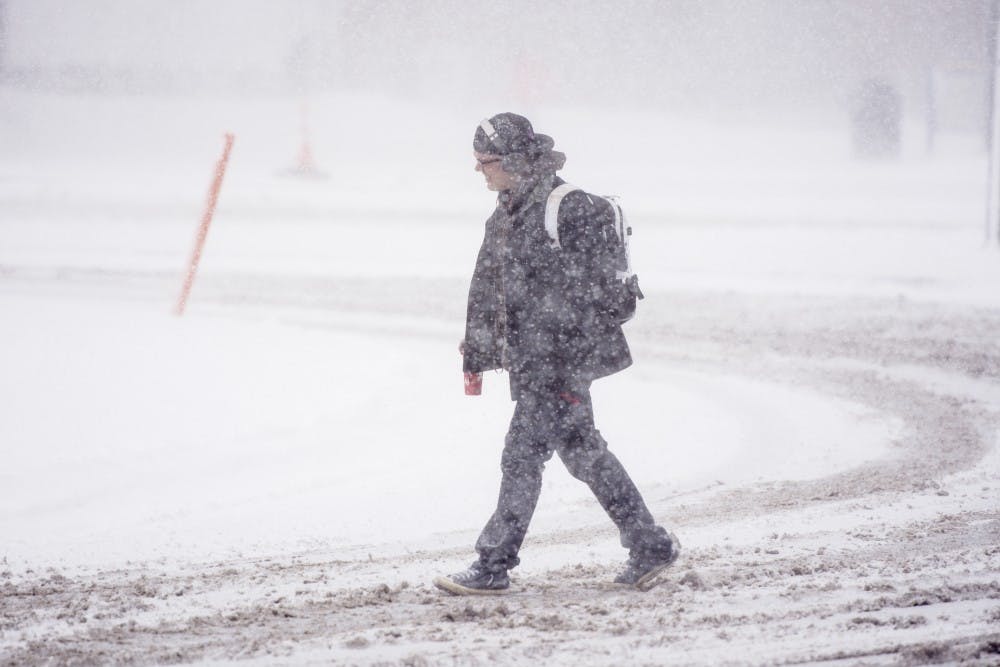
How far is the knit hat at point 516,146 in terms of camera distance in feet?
13.2

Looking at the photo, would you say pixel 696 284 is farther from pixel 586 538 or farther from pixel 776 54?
pixel 776 54

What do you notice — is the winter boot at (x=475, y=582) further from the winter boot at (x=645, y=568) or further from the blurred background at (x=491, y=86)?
the blurred background at (x=491, y=86)

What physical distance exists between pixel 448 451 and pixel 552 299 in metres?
2.93

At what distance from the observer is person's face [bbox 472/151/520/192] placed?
406cm

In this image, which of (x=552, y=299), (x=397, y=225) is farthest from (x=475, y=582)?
(x=397, y=225)

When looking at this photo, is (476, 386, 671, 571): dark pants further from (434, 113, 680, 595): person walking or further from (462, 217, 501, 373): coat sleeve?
(462, 217, 501, 373): coat sleeve

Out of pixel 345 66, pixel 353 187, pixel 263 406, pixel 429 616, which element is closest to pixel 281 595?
pixel 429 616

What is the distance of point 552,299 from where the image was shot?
4.04m

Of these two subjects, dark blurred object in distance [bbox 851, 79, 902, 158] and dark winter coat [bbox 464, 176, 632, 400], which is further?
dark blurred object in distance [bbox 851, 79, 902, 158]

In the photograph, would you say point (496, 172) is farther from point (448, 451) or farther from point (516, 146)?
point (448, 451)

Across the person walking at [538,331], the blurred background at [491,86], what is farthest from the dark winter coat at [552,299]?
the blurred background at [491,86]

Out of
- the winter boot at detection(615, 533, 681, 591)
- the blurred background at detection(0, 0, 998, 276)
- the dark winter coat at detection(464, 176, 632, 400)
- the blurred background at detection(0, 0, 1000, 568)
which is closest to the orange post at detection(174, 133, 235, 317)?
the blurred background at detection(0, 0, 1000, 568)

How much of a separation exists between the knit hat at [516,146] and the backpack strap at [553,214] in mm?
97

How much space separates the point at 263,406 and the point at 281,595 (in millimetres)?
3386
